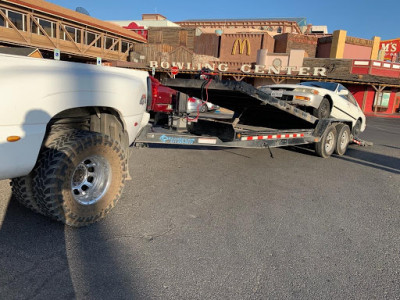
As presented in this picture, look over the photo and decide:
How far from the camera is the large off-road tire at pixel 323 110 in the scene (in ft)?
25.9

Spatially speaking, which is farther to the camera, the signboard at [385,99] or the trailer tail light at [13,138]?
the signboard at [385,99]

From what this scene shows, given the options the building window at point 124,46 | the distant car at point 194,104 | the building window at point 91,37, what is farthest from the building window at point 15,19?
A: the distant car at point 194,104

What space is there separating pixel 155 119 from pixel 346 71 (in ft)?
90.2

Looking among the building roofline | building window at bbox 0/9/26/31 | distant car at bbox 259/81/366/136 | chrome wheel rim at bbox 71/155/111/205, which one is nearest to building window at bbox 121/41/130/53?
the building roofline

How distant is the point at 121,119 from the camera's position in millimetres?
3725

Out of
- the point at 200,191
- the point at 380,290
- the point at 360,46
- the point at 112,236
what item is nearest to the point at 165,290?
the point at 112,236

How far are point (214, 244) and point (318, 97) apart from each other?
5777 millimetres

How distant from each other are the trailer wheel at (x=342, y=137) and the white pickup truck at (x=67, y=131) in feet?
18.3

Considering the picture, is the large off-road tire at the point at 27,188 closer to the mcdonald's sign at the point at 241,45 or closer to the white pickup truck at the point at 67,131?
the white pickup truck at the point at 67,131

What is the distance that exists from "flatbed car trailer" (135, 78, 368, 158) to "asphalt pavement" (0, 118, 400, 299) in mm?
696

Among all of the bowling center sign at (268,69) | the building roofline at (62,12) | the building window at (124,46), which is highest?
the building roofline at (62,12)

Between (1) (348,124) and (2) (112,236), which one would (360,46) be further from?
(2) (112,236)

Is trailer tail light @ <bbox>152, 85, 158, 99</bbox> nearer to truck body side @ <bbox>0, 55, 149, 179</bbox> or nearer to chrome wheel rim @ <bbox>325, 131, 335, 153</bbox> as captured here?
truck body side @ <bbox>0, 55, 149, 179</bbox>

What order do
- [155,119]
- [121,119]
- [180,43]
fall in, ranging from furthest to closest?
1. [180,43]
2. [155,119]
3. [121,119]
